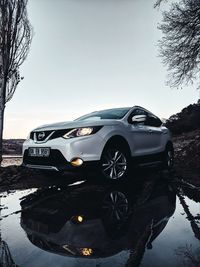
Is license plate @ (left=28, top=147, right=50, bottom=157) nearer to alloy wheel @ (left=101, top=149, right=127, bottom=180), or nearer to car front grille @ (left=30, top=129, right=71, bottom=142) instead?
car front grille @ (left=30, top=129, right=71, bottom=142)

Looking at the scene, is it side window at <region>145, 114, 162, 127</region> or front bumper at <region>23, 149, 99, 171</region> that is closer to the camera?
front bumper at <region>23, 149, 99, 171</region>

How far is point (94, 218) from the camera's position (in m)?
2.91

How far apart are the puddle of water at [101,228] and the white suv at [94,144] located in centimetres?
66

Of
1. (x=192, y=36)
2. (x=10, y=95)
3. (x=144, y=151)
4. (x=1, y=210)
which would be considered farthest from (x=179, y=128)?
(x=1, y=210)

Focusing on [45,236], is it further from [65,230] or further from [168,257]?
[168,257]

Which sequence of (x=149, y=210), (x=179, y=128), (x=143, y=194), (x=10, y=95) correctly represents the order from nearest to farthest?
(x=149, y=210)
(x=143, y=194)
(x=10, y=95)
(x=179, y=128)

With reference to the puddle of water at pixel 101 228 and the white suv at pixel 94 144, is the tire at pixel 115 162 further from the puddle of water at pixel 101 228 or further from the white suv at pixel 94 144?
the puddle of water at pixel 101 228

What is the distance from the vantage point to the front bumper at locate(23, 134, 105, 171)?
461 cm

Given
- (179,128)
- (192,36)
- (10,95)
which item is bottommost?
(179,128)

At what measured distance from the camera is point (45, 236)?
7.93ft

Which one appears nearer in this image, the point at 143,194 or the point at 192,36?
the point at 143,194

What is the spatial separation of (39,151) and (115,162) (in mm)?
1414

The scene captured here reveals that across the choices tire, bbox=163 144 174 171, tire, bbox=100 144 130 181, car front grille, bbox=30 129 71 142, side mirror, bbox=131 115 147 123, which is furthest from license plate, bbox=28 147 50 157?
tire, bbox=163 144 174 171

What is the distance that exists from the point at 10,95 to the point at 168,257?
12.8 metres
